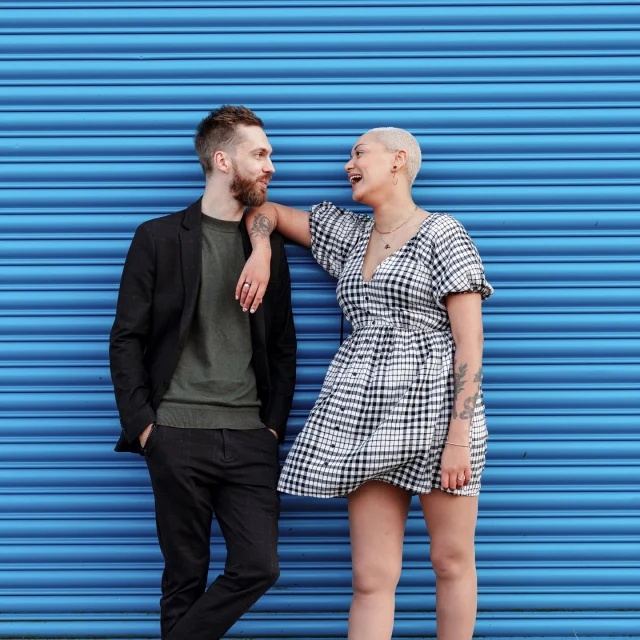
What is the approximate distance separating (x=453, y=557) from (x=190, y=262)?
165 centimetres

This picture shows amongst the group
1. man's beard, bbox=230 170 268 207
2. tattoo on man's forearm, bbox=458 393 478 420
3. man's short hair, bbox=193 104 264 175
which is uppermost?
man's short hair, bbox=193 104 264 175

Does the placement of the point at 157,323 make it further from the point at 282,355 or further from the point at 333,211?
the point at 333,211

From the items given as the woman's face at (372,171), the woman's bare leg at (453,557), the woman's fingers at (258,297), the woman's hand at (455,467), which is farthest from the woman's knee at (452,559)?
the woman's face at (372,171)

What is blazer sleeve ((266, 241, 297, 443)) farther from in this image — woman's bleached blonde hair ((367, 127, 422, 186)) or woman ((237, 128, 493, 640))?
woman's bleached blonde hair ((367, 127, 422, 186))

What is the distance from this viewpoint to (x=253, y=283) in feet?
10.0

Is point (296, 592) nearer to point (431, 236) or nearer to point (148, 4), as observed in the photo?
point (431, 236)

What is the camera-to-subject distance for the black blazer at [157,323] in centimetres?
308

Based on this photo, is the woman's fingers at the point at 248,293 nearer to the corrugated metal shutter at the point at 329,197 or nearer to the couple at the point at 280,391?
the couple at the point at 280,391

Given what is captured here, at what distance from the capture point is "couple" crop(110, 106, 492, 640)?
2.94 meters

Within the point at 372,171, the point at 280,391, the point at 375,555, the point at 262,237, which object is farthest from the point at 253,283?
the point at 375,555

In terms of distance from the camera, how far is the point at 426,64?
3.60 meters

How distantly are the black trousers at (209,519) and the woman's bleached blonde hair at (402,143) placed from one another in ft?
4.48

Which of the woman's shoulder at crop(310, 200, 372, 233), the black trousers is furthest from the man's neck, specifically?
the black trousers

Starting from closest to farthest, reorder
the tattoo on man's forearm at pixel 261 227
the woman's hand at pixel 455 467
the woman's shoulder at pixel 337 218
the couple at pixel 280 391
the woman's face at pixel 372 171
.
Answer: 1. the woman's hand at pixel 455 467
2. the couple at pixel 280 391
3. the woman's face at pixel 372 171
4. the tattoo on man's forearm at pixel 261 227
5. the woman's shoulder at pixel 337 218
